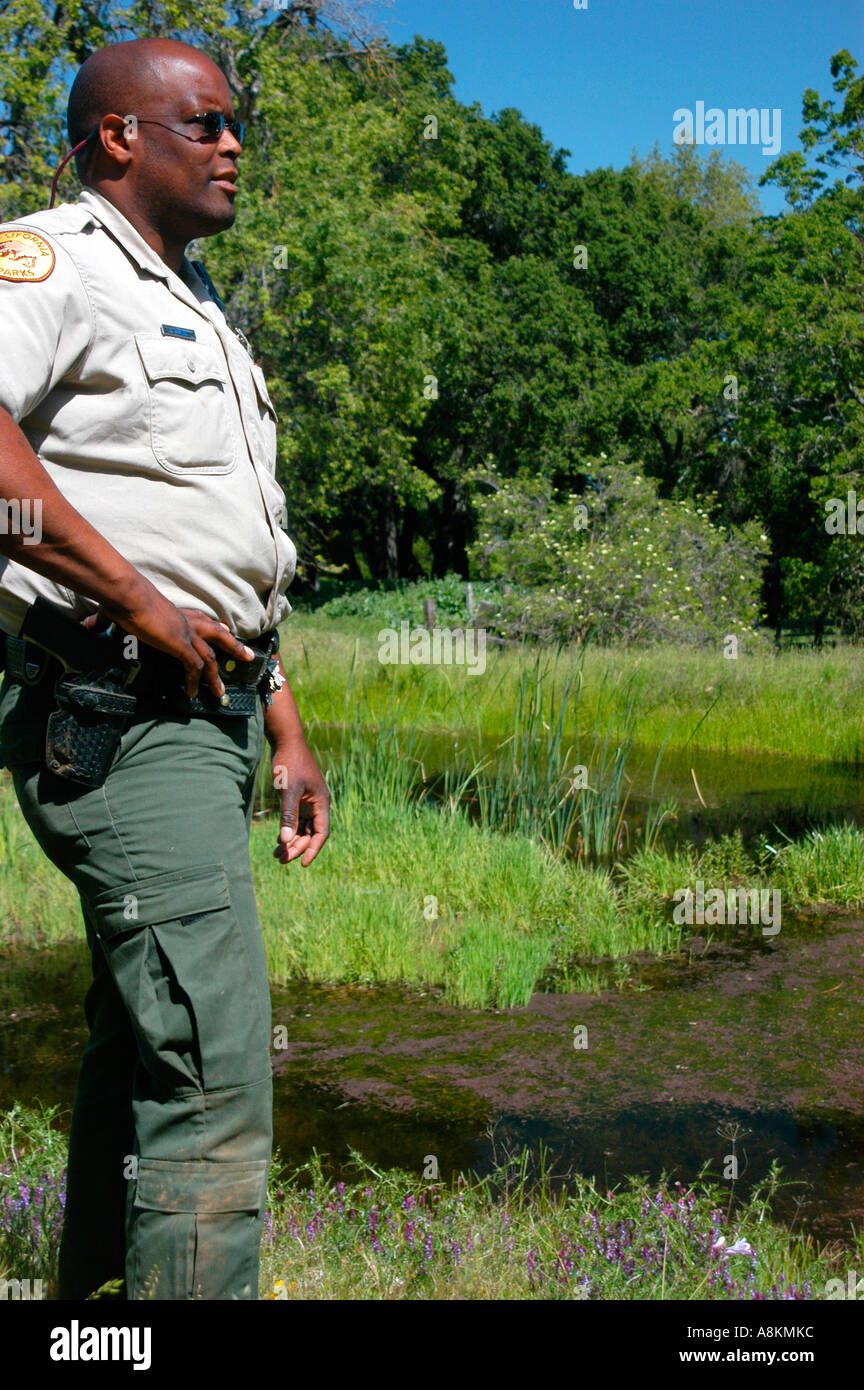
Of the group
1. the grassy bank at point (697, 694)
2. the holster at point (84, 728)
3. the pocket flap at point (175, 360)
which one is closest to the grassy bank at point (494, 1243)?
the holster at point (84, 728)

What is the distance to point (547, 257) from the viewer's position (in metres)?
30.8

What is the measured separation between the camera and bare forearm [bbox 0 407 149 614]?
1559 millimetres

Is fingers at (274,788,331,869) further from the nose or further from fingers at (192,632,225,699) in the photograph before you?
the nose

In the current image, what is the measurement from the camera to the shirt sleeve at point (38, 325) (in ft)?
5.30

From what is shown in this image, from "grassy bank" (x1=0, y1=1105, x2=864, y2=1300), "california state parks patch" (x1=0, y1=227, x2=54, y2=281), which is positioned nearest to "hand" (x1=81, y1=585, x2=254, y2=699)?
"california state parks patch" (x1=0, y1=227, x2=54, y2=281)

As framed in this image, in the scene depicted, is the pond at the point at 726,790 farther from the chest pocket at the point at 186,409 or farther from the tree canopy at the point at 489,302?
the tree canopy at the point at 489,302

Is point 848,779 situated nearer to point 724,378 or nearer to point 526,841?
point 526,841

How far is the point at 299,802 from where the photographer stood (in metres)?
2.19

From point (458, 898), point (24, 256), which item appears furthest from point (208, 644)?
point (458, 898)

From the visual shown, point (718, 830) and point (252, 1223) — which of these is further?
point (718, 830)

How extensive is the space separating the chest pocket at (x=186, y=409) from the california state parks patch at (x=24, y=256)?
0.17 metres

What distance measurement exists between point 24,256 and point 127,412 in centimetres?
24
